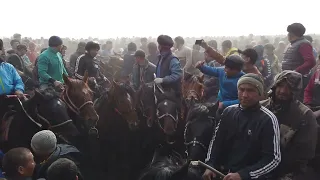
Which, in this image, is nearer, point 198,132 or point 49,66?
point 198,132

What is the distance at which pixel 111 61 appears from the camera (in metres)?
14.6

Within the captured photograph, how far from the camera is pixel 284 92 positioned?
458cm

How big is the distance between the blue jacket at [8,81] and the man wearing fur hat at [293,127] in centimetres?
408

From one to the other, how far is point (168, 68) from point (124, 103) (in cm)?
162

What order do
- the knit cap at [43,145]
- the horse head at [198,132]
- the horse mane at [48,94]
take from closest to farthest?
the knit cap at [43,145], the horse head at [198,132], the horse mane at [48,94]

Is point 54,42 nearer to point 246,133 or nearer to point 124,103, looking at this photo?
point 124,103

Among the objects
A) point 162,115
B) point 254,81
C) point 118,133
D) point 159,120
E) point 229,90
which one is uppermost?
point 254,81

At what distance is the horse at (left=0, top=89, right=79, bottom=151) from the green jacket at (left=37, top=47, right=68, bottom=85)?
5.84 ft

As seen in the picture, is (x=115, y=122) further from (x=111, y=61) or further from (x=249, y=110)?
(x=111, y=61)

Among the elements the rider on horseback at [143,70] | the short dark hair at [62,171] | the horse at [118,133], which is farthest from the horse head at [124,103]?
the short dark hair at [62,171]

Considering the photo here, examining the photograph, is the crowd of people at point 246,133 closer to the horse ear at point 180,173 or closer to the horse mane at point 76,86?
the horse ear at point 180,173

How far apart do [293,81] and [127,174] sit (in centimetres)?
318

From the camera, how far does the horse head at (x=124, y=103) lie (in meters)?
6.57

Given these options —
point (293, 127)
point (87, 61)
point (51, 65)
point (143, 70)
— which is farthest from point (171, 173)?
point (143, 70)
